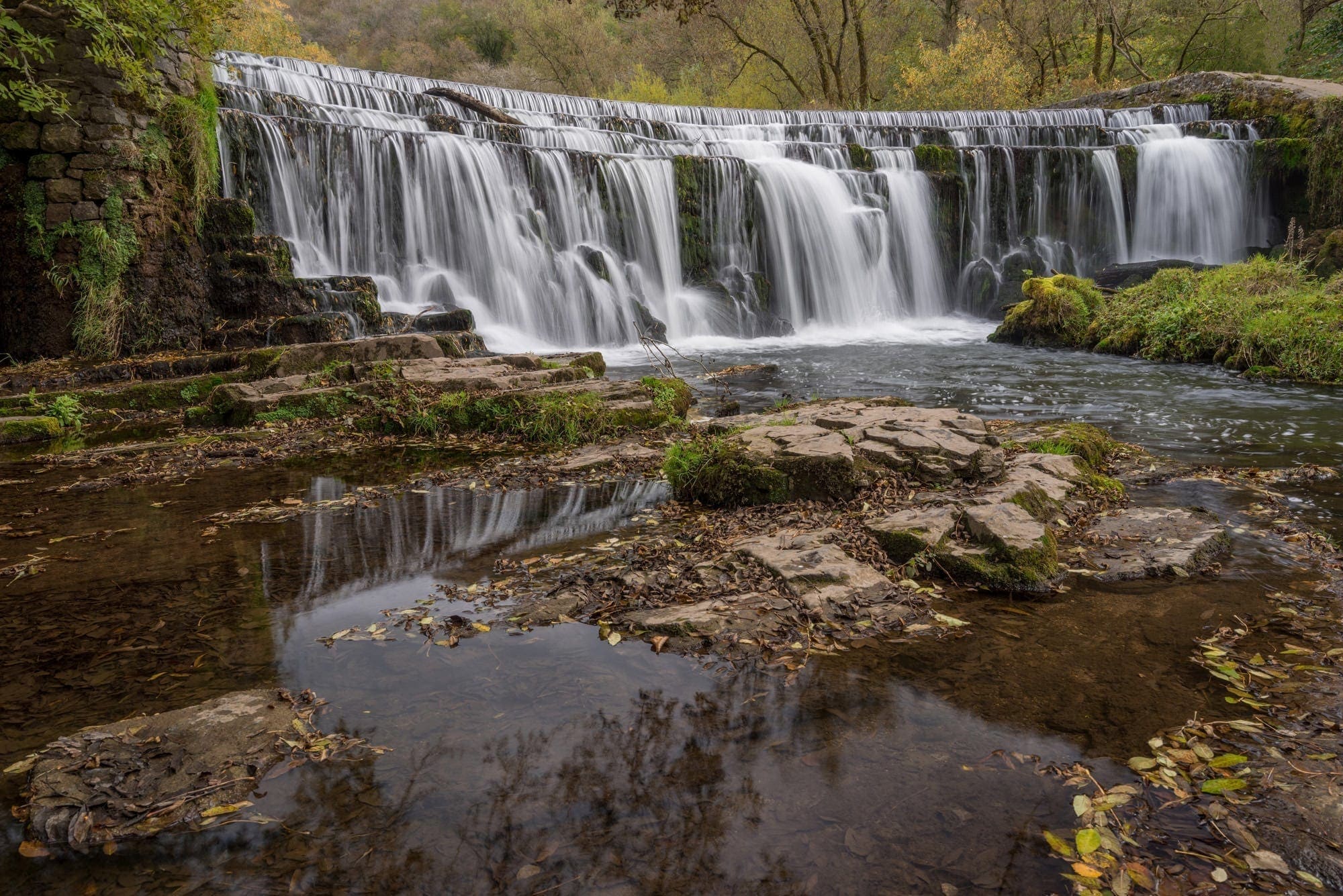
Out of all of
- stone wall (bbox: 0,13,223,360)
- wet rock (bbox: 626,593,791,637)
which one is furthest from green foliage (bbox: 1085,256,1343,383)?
stone wall (bbox: 0,13,223,360)

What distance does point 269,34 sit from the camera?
33125mm

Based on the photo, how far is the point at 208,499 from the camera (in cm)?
552

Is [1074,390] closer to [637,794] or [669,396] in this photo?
[669,396]

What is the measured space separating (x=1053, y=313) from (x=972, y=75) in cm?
2031

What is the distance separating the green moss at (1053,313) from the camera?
14.4 metres

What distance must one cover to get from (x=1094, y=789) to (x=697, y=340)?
14391mm

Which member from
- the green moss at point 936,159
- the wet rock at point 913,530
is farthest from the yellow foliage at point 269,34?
the wet rock at point 913,530

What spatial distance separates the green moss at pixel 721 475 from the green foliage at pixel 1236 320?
9.51 metres

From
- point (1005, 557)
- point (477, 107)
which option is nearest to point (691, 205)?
point (477, 107)

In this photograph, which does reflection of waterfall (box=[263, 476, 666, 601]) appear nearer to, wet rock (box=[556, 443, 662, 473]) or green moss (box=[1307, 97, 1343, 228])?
wet rock (box=[556, 443, 662, 473])

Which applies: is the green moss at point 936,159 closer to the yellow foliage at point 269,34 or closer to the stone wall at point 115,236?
the stone wall at point 115,236

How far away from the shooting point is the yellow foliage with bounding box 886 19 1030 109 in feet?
99.1

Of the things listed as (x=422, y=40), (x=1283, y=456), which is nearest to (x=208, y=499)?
(x=1283, y=456)

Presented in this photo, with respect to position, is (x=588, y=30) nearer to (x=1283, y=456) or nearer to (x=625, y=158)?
(x=625, y=158)
